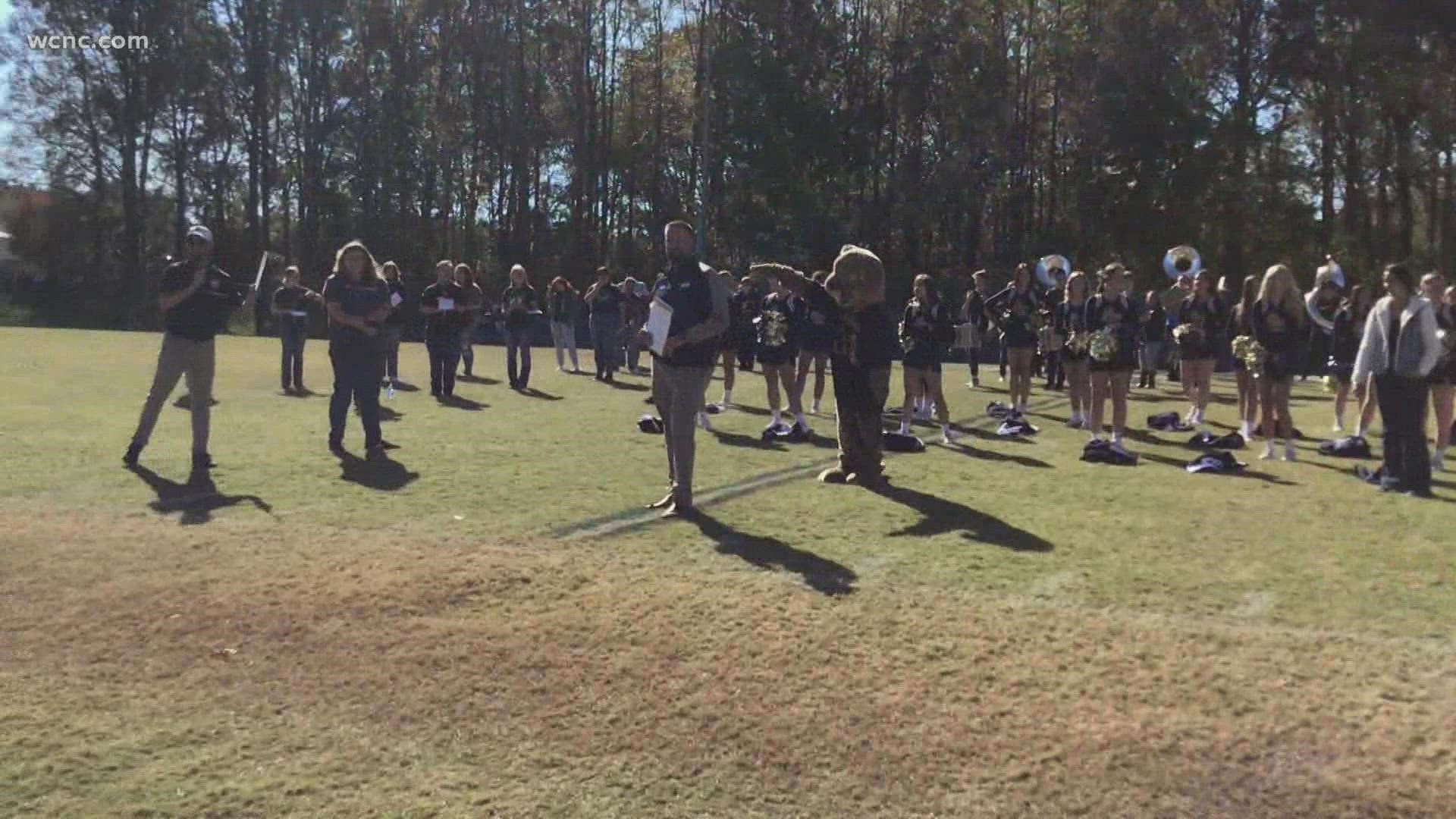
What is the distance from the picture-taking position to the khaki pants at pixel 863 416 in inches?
380

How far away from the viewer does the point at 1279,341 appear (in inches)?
463

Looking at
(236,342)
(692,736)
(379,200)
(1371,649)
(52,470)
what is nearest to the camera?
(692,736)

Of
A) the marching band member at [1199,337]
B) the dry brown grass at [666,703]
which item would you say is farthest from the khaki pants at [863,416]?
the marching band member at [1199,337]

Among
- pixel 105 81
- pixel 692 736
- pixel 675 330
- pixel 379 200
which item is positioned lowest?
pixel 692 736

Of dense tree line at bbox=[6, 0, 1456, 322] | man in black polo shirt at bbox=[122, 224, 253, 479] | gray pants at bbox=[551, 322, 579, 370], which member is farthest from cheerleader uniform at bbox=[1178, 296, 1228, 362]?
dense tree line at bbox=[6, 0, 1456, 322]

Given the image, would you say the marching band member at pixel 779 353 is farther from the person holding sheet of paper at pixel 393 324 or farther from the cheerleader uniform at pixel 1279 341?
the person holding sheet of paper at pixel 393 324

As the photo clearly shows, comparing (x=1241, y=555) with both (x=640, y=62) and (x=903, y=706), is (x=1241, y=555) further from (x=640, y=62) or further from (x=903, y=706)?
(x=640, y=62)

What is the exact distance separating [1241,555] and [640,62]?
50.6 m

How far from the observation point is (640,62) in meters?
54.9

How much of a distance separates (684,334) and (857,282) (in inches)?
78.9

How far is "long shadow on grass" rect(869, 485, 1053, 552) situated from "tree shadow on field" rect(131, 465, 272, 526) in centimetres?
451

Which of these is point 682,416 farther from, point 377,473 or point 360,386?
point 360,386

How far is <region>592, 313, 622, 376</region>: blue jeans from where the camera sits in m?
20.8

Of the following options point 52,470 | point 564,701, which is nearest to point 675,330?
point 564,701
